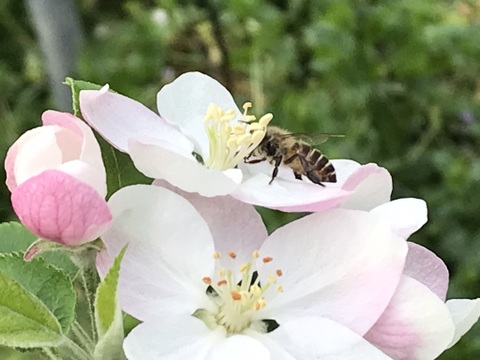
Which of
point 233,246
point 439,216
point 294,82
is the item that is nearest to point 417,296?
point 233,246

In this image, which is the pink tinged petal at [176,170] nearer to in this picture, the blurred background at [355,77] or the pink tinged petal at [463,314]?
the pink tinged petal at [463,314]

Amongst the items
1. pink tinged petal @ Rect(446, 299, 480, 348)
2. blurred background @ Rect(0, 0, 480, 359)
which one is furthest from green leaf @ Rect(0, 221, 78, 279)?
blurred background @ Rect(0, 0, 480, 359)

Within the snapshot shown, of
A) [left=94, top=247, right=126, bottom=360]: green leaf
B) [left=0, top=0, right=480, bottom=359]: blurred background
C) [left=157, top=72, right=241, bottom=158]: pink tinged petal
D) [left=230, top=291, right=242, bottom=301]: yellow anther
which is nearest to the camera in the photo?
[left=94, top=247, right=126, bottom=360]: green leaf

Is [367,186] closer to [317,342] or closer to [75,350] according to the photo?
[317,342]

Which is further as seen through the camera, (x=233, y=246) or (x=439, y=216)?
(x=439, y=216)

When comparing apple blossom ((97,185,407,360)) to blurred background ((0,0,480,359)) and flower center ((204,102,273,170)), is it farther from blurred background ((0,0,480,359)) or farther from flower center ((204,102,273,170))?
blurred background ((0,0,480,359))

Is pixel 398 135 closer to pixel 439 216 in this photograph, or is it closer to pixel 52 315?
pixel 439 216

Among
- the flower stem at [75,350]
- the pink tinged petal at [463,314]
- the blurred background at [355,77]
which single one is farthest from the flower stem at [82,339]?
the blurred background at [355,77]
